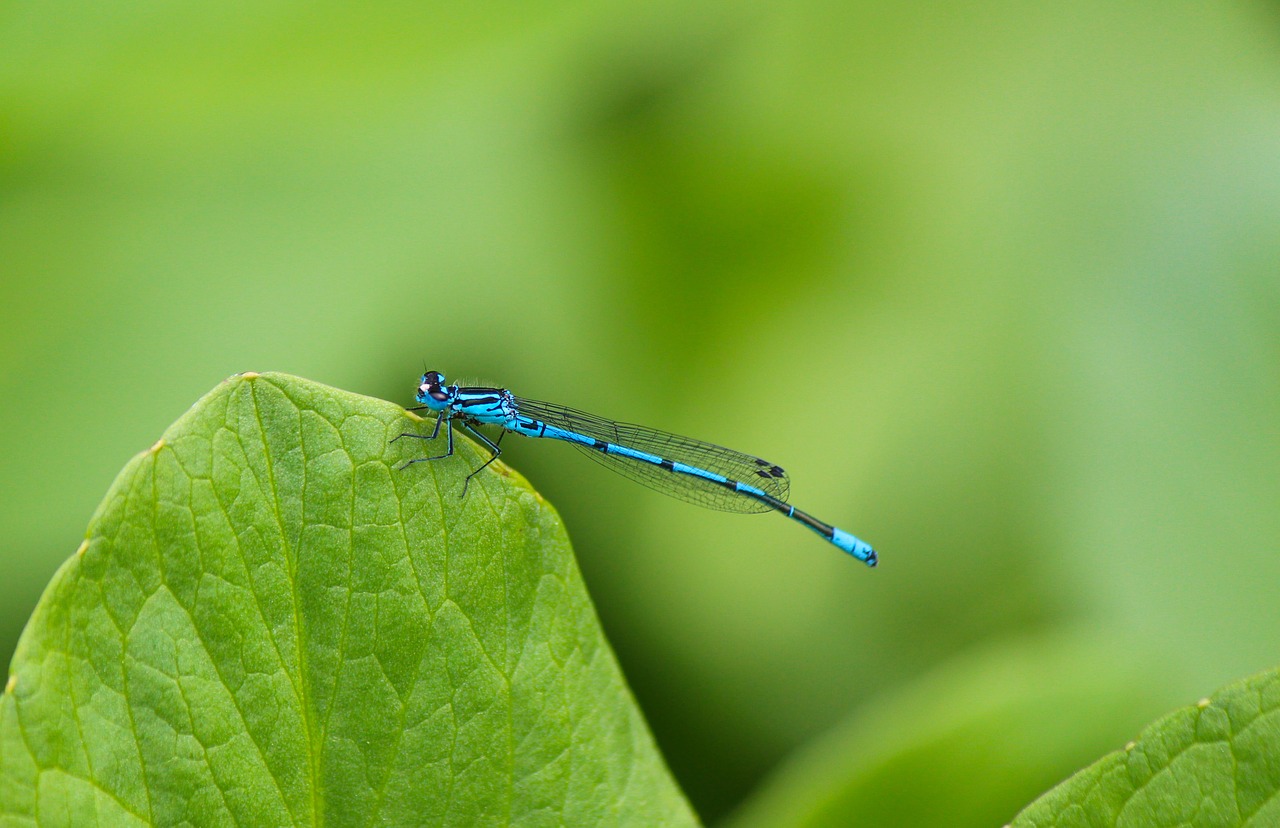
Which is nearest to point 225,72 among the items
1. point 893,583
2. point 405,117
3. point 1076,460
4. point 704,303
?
point 405,117

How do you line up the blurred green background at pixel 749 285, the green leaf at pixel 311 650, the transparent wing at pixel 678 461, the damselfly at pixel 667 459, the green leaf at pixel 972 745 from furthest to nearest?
the transparent wing at pixel 678 461 < the damselfly at pixel 667 459 < the blurred green background at pixel 749 285 < the green leaf at pixel 972 745 < the green leaf at pixel 311 650

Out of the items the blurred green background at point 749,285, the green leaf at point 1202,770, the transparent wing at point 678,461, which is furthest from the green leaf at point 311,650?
the transparent wing at point 678,461

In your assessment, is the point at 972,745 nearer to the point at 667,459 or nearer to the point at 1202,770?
the point at 1202,770

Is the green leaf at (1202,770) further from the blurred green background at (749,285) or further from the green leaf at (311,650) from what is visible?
the blurred green background at (749,285)

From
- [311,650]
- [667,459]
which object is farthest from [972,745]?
[667,459]

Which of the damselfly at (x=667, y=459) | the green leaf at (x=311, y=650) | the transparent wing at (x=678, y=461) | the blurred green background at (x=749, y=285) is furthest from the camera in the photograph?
the transparent wing at (x=678, y=461)

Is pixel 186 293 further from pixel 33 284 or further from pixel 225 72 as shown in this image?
pixel 225 72
